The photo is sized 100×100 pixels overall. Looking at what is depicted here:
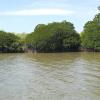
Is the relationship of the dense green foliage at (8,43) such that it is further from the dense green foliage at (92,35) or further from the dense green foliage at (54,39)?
the dense green foliage at (92,35)

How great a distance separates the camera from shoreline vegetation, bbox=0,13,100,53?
6981 cm

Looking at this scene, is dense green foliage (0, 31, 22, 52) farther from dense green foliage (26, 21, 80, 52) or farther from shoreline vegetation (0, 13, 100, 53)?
dense green foliage (26, 21, 80, 52)

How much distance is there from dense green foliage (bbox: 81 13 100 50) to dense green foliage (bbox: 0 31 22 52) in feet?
50.7

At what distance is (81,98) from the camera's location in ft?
46.3

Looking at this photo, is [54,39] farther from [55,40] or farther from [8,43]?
[8,43]

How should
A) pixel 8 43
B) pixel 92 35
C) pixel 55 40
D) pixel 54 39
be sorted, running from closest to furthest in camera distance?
pixel 92 35, pixel 54 39, pixel 55 40, pixel 8 43

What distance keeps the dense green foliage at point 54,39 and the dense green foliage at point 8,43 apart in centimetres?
275

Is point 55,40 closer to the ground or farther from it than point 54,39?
closer to the ground

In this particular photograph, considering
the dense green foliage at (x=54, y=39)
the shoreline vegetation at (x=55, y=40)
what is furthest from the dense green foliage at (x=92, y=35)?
the dense green foliage at (x=54, y=39)

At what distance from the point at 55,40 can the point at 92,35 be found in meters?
8.80

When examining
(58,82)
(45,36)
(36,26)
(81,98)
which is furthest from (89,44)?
(81,98)

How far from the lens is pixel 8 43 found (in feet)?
239

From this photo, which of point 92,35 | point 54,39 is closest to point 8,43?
point 54,39

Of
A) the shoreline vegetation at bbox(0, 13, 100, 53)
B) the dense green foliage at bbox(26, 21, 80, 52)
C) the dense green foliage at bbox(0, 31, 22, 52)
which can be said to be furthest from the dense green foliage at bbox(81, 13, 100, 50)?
the dense green foliage at bbox(0, 31, 22, 52)
